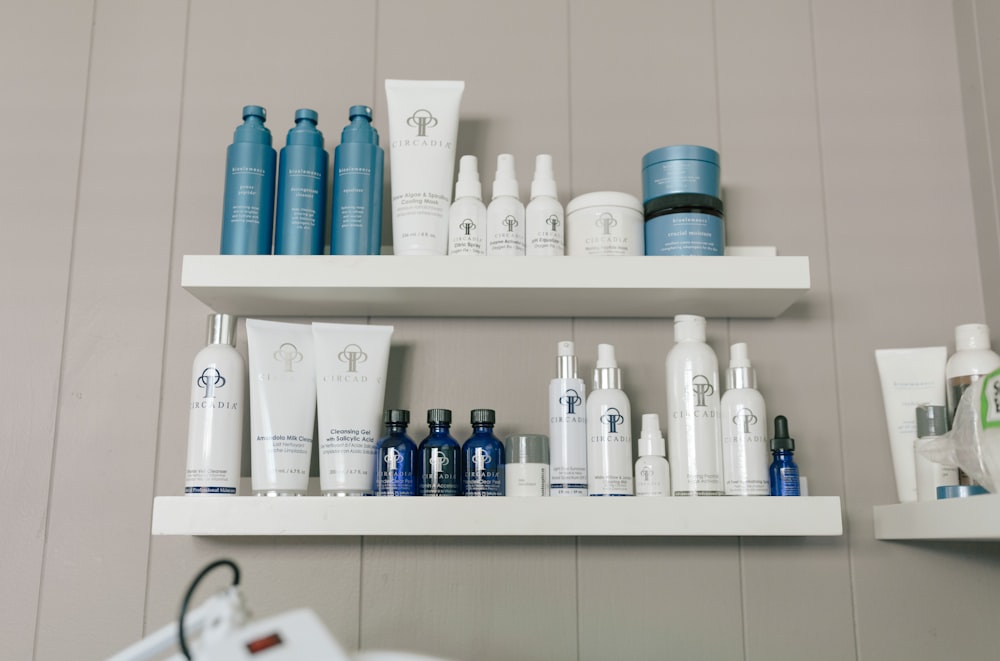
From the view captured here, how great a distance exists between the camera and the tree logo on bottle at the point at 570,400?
783 mm

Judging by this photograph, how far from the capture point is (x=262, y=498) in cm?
74

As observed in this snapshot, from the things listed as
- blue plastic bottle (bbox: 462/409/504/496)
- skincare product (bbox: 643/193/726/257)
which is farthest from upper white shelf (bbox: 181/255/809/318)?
blue plastic bottle (bbox: 462/409/504/496)

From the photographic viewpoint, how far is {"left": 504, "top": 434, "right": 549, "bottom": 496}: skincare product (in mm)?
762

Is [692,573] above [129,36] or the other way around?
the other way around

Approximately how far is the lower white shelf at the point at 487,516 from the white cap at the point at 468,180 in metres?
0.28

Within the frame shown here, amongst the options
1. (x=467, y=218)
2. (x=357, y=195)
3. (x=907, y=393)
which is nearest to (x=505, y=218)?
(x=467, y=218)

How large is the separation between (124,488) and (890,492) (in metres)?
0.74

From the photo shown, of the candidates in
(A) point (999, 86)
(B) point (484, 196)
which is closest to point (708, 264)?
(B) point (484, 196)

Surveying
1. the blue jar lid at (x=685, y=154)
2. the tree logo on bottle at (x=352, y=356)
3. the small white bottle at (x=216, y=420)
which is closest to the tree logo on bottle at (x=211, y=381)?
the small white bottle at (x=216, y=420)

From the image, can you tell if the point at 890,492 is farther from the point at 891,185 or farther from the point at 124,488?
the point at 124,488

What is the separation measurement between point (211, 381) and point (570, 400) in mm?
315

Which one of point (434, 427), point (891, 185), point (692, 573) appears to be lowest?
point (692, 573)

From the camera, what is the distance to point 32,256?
90 cm

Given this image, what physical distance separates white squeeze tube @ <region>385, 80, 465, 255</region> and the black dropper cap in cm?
34
